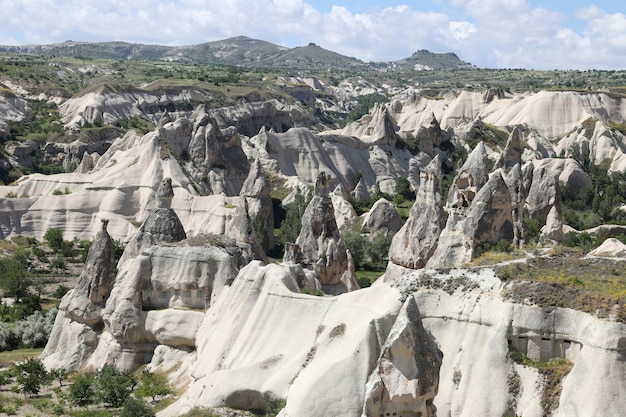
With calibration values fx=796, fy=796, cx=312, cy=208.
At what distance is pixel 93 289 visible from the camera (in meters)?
35.5

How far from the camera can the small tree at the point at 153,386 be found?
98.8 feet

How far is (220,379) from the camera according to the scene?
2678 centimetres

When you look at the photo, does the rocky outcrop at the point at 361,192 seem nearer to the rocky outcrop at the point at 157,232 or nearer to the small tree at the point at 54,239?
the small tree at the point at 54,239

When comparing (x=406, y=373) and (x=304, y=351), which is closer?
(x=406, y=373)

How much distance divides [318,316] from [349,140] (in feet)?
221

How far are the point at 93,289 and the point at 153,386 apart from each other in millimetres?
6834

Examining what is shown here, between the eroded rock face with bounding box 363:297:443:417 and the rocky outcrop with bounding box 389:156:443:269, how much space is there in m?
23.7

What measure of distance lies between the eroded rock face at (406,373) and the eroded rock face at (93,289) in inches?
750

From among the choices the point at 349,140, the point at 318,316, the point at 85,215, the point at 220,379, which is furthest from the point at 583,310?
the point at 349,140

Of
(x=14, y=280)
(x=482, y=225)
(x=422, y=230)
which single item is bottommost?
(x=14, y=280)

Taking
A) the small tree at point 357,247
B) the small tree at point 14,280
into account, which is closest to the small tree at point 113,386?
the small tree at point 14,280

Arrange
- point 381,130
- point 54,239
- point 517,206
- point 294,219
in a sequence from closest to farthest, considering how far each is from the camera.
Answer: point 517,206 < point 54,239 < point 294,219 < point 381,130

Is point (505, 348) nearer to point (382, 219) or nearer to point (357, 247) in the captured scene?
point (357, 247)

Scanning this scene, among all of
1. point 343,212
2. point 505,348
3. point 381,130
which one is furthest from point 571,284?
point 381,130
